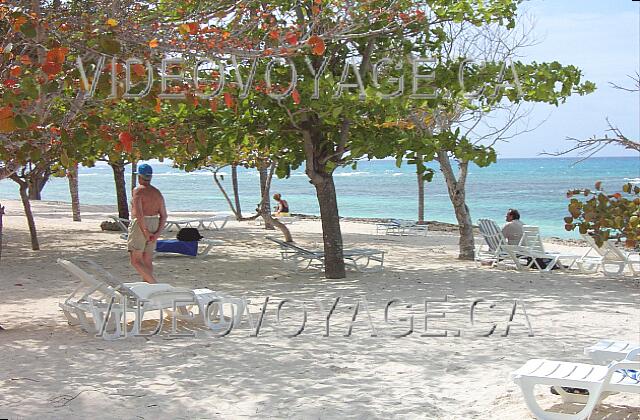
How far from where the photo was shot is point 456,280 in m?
11.9

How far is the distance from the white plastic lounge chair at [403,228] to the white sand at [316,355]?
11.2m

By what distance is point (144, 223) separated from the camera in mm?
9828

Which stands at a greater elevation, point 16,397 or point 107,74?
point 107,74

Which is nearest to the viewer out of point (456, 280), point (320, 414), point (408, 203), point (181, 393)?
point (320, 414)

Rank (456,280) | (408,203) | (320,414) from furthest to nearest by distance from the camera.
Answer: (408,203) → (456,280) → (320,414)

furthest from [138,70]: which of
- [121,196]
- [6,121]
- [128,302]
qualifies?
[121,196]

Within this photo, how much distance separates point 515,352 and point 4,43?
528 centimetres

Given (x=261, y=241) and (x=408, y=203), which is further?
(x=408, y=203)

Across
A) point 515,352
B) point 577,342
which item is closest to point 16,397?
point 515,352

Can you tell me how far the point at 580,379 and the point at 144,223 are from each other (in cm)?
638

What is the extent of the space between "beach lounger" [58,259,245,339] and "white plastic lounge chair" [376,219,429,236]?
51.6ft

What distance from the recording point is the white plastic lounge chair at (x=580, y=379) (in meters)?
4.59

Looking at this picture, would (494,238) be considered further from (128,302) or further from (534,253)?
(128,302)

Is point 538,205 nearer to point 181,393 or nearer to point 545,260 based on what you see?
point 545,260
